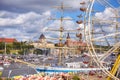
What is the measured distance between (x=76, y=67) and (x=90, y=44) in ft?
207

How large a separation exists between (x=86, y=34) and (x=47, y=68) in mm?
59210

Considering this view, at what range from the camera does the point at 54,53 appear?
168250mm

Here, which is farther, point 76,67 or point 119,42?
point 76,67

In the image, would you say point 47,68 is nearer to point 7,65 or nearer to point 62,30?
point 62,30

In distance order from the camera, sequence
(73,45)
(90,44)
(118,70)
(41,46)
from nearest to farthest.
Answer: (90,44) < (118,70) < (41,46) < (73,45)

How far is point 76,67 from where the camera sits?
9131cm

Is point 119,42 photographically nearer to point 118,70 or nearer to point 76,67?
point 118,70

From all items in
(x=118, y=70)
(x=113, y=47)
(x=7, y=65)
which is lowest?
(x=7, y=65)

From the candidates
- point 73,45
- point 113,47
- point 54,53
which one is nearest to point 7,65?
point 73,45

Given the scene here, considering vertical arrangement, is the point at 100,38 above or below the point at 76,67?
above

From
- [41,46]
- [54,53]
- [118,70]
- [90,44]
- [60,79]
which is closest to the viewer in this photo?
[90,44]

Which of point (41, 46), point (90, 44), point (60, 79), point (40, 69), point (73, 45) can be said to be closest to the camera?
point (90, 44)

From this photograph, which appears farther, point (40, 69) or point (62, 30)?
point (62, 30)

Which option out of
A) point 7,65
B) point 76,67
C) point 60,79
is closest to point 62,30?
point 76,67
